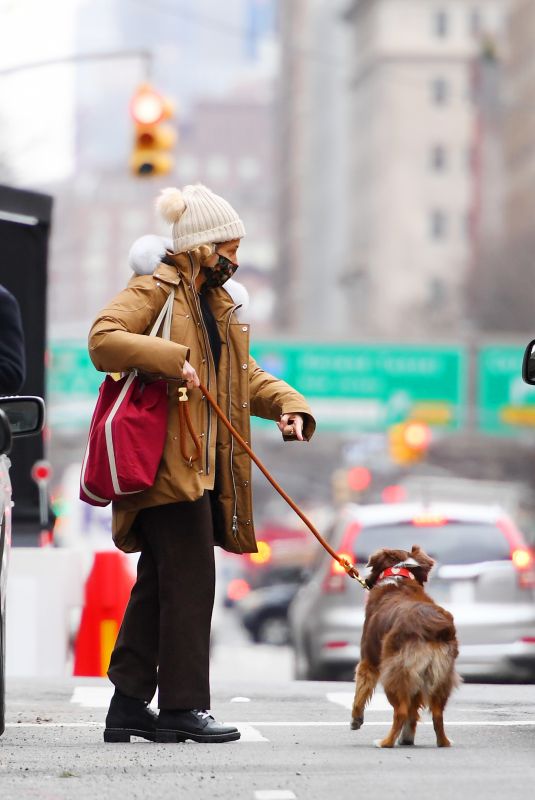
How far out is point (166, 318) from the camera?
7410 millimetres

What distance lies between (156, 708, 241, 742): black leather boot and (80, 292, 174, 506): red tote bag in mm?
802

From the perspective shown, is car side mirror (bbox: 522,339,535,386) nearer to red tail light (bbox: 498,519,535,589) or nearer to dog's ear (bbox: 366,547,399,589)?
dog's ear (bbox: 366,547,399,589)

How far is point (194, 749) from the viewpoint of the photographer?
23.9ft

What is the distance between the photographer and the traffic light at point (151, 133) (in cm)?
2136

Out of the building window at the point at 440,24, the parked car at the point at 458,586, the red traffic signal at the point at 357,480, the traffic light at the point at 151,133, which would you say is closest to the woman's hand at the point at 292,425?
the parked car at the point at 458,586

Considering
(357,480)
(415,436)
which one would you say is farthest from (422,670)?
(357,480)

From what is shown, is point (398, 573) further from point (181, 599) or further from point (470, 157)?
point (470, 157)

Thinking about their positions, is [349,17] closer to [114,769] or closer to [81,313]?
[81,313]

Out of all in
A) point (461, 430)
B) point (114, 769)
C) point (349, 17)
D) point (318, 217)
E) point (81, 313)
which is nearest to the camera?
point (114, 769)

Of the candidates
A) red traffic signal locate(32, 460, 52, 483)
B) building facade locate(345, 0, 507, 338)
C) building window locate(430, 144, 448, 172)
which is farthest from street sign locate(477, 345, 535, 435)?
building window locate(430, 144, 448, 172)

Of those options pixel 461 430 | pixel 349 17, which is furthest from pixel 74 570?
pixel 349 17

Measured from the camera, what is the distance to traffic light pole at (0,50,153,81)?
23.9 metres

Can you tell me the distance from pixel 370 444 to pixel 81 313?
113736 millimetres

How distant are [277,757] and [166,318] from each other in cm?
156
